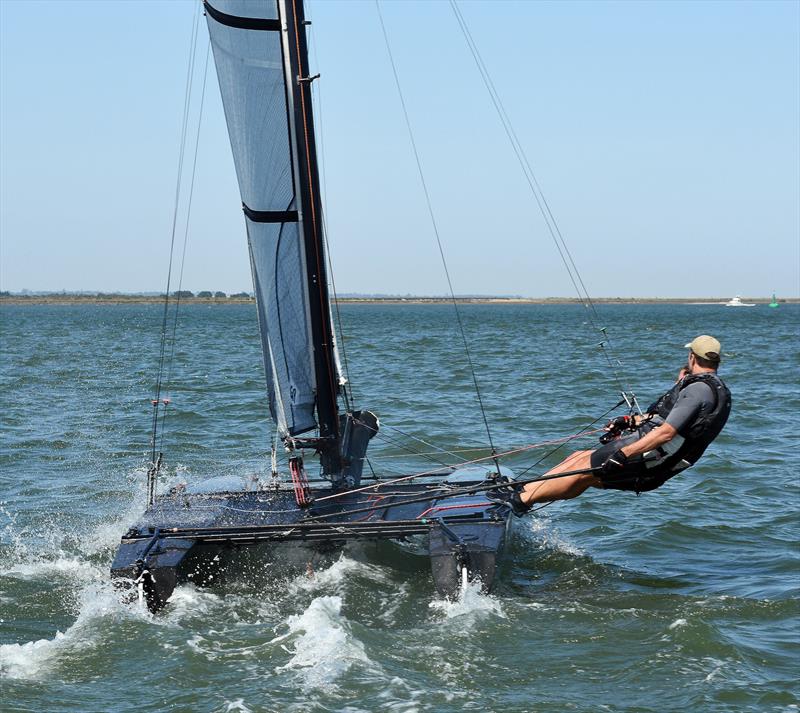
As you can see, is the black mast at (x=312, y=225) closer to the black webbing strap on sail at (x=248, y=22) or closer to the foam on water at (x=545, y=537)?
the black webbing strap on sail at (x=248, y=22)

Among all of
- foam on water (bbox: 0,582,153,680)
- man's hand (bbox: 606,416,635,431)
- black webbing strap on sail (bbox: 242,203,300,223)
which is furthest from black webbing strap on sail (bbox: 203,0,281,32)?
foam on water (bbox: 0,582,153,680)

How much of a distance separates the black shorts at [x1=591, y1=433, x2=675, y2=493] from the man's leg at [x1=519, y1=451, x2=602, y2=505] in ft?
0.30

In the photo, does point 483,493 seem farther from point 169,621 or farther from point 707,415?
point 169,621

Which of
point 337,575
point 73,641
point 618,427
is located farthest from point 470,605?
point 73,641

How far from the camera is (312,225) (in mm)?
8508

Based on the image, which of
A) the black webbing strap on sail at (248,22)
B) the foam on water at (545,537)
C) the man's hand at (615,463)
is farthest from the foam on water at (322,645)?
the black webbing strap on sail at (248,22)

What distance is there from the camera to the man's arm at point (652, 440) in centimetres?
690

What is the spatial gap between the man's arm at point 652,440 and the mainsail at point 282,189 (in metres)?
2.79

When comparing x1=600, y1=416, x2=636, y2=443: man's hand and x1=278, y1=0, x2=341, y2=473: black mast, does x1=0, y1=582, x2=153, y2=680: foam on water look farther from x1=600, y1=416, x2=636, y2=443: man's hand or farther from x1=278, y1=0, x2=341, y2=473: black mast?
x1=600, y1=416, x2=636, y2=443: man's hand

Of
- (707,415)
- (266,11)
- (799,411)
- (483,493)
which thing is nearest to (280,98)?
(266,11)

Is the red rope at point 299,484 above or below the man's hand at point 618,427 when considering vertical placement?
below

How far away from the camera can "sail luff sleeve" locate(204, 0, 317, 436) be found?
826 centimetres

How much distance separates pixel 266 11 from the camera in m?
8.21

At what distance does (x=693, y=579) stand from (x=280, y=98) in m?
5.01
